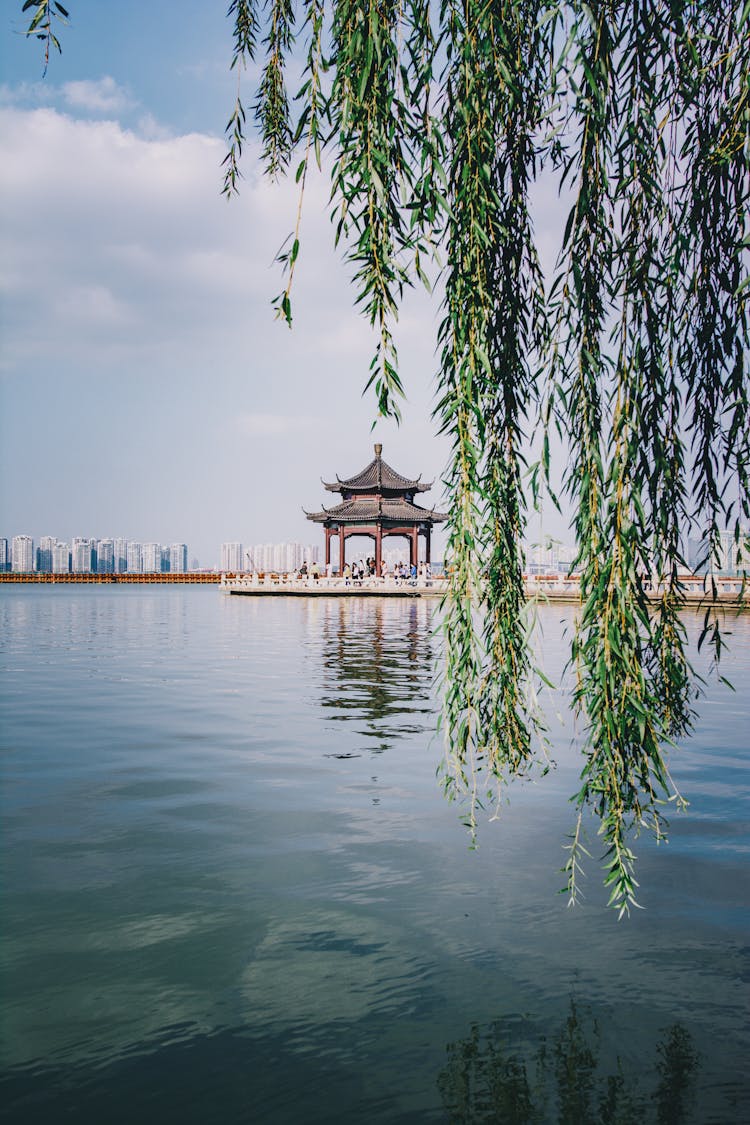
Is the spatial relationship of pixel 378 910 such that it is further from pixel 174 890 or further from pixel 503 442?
pixel 503 442

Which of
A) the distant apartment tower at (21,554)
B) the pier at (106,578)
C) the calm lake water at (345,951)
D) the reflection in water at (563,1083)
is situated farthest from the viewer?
the distant apartment tower at (21,554)

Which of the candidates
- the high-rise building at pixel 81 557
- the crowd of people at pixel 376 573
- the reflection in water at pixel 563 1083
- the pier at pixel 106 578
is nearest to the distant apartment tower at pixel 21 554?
the high-rise building at pixel 81 557

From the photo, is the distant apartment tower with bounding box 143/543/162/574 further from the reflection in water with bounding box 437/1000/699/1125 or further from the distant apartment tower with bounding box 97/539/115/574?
the reflection in water with bounding box 437/1000/699/1125

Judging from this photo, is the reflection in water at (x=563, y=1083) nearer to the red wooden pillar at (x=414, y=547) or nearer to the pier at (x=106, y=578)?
the red wooden pillar at (x=414, y=547)

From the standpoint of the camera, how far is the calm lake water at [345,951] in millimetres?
2604

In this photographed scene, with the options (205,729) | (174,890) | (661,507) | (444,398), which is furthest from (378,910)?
(205,729)

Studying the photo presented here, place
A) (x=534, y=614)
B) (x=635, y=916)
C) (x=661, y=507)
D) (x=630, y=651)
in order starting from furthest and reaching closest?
(x=635, y=916) < (x=661, y=507) < (x=534, y=614) < (x=630, y=651)

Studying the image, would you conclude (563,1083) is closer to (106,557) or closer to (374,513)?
(374,513)

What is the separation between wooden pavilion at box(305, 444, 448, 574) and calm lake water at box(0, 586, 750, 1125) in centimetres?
3853

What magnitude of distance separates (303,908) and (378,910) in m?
0.36

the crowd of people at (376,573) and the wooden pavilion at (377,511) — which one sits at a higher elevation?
the wooden pavilion at (377,511)

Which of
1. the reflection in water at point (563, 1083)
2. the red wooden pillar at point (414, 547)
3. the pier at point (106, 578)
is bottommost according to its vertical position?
the reflection in water at point (563, 1083)

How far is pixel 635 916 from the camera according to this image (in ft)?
12.8

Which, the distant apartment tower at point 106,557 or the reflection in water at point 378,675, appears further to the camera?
the distant apartment tower at point 106,557
